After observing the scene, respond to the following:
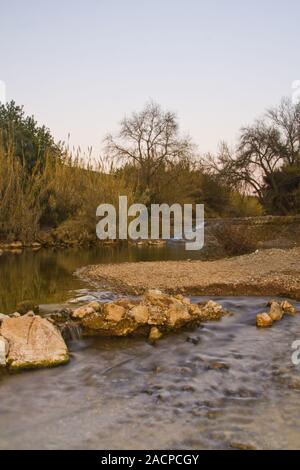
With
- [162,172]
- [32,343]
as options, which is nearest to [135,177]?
[162,172]

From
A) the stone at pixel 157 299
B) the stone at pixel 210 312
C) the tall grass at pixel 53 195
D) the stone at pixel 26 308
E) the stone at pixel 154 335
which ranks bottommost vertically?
the stone at pixel 154 335

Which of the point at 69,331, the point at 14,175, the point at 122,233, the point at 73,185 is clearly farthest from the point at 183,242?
the point at 69,331

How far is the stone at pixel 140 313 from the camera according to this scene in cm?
795

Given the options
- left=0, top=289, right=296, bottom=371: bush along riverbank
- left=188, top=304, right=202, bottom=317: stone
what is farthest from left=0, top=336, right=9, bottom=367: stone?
left=188, top=304, right=202, bottom=317: stone

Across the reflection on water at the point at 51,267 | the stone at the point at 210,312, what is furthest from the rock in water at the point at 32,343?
the stone at the point at 210,312

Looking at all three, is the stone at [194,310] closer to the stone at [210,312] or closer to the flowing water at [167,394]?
the stone at [210,312]

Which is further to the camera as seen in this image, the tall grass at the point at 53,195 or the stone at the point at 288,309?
the tall grass at the point at 53,195

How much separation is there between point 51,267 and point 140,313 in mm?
8736

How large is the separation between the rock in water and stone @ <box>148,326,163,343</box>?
4.71ft

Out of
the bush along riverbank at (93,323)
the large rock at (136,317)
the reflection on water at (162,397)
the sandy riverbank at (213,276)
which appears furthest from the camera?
the sandy riverbank at (213,276)

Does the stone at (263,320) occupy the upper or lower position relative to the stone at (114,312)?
lower

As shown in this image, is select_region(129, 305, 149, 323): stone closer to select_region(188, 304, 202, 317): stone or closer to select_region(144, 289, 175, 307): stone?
select_region(144, 289, 175, 307): stone
